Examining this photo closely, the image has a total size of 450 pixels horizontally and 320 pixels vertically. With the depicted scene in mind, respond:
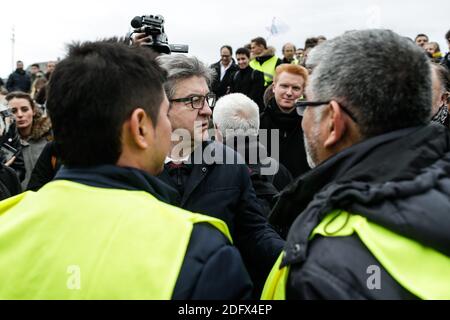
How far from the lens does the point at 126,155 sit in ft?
5.88

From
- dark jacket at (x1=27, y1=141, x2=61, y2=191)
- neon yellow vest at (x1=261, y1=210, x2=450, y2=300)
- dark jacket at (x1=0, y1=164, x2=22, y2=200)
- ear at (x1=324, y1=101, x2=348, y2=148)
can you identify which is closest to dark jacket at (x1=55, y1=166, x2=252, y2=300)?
neon yellow vest at (x1=261, y1=210, x2=450, y2=300)

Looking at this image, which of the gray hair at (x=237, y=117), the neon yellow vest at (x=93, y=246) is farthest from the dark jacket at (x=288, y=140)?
the neon yellow vest at (x=93, y=246)

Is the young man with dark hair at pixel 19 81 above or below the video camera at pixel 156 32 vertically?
below

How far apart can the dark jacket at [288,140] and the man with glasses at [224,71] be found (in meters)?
5.17

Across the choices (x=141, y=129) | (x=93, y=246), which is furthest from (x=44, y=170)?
(x=93, y=246)

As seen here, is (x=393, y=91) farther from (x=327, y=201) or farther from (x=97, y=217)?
(x=97, y=217)

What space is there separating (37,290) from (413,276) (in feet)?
3.38

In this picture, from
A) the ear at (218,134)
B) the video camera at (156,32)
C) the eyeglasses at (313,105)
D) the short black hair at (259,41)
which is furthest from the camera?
the short black hair at (259,41)

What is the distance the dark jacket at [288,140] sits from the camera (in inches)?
207

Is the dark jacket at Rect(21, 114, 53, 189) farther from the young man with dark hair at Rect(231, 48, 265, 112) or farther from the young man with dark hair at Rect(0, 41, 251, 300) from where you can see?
the young man with dark hair at Rect(231, 48, 265, 112)

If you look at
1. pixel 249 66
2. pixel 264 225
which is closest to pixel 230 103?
pixel 264 225

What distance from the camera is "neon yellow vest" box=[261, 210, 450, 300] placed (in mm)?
1512

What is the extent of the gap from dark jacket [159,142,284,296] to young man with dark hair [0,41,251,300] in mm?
1051

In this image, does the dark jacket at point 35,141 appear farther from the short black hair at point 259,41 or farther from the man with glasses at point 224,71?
the short black hair at point 259,41
